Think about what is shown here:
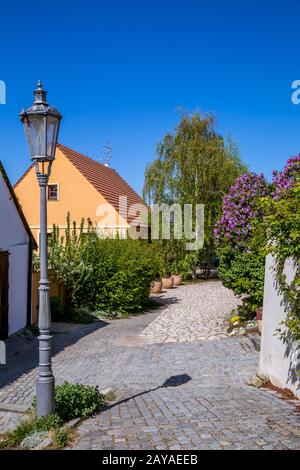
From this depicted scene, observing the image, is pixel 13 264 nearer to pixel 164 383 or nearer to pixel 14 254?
pixel 14 254

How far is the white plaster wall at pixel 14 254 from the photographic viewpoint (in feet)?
39.3

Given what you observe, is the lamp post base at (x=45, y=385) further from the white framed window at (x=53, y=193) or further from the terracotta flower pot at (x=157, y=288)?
the white framed window at (x=53, y=193)

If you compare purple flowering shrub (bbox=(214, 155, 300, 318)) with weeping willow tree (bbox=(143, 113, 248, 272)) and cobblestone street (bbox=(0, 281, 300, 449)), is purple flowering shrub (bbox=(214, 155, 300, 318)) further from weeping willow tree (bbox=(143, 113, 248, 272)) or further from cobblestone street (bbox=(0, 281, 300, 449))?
weeping willow tree (bbox=(143, 113, 248, 272))

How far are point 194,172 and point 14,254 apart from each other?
16237 mm

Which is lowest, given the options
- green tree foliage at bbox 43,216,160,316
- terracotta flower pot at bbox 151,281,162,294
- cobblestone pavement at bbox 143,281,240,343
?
cobblestone pavement at bbox 143,281,240,343

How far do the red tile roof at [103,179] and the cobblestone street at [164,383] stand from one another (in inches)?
406

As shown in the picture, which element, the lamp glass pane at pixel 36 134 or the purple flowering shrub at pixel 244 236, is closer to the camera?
the lamp glass pane at pixel 36 134

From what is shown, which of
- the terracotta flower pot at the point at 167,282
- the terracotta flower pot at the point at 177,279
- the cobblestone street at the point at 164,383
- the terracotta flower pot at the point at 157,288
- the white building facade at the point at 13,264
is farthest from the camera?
the terracotta flower pot at the point at 177,279

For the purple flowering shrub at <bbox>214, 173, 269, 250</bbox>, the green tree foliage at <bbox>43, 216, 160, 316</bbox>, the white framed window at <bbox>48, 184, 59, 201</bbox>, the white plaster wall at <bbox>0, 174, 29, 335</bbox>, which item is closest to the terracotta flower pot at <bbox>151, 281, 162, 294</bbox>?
the green tree foliage at <bbox>43, 216, 160, 316</bbox>

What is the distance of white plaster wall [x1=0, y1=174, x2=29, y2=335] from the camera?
11969mm

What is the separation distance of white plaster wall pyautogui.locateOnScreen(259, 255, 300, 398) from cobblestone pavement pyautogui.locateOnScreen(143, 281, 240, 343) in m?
4.37

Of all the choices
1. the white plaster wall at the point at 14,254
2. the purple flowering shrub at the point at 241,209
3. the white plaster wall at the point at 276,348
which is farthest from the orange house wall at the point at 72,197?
the white plaster wall at the point at 276,348
